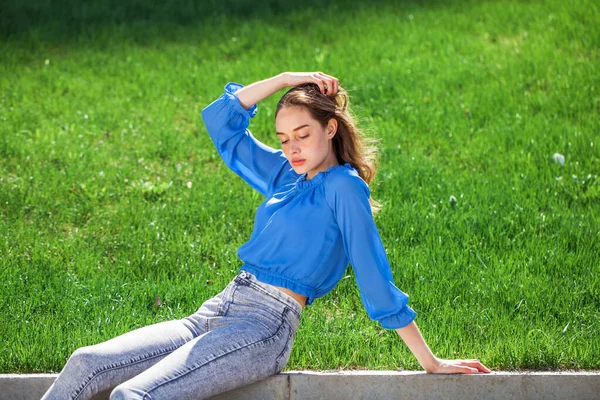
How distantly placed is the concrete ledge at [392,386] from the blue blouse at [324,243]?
1.34ft

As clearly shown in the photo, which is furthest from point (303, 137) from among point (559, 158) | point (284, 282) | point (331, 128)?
point (559, 158)

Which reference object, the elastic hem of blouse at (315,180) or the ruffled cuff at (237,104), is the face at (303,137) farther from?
the ruffled cuff at (237,104)

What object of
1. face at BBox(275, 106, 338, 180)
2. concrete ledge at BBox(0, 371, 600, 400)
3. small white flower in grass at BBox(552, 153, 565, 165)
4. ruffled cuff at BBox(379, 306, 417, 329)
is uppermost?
face at BBox(275, 106, 338, 180)

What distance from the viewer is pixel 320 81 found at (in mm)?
4008

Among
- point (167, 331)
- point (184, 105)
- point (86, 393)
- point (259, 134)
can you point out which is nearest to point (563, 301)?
point (167, 331)

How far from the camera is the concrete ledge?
399cm

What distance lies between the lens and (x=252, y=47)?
930 centimetres

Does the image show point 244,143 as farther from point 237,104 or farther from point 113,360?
point 113,360

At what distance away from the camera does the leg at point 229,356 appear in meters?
3.55

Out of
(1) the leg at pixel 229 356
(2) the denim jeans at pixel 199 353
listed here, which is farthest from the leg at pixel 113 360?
(1) the leg at pixel 229 356

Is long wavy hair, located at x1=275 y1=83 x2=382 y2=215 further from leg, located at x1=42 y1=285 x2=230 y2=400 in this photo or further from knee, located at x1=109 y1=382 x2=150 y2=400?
knee, located at x1=109 y1=382 x2=150 y2=400

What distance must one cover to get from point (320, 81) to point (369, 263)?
0.90 meters

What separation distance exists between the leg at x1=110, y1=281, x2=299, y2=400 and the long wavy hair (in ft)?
2.21

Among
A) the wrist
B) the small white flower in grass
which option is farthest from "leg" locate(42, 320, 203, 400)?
the small white flower in grass
